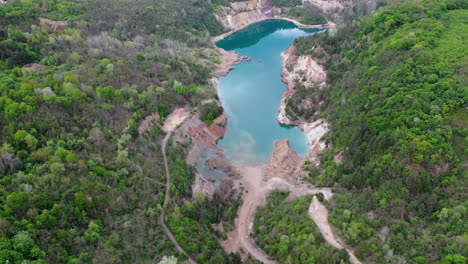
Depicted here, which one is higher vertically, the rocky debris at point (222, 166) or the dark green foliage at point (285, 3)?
the dark green foliage at point (285, 3)

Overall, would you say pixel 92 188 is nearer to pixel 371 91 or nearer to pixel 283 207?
pixel 283 207

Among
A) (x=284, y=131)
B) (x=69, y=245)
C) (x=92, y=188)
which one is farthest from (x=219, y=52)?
(x=69, y=245)

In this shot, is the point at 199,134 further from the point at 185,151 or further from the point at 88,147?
the point at 88,147

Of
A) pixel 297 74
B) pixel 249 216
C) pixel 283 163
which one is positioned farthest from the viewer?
pixel 297 74

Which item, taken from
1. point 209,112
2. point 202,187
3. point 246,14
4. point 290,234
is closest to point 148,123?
point 209,112

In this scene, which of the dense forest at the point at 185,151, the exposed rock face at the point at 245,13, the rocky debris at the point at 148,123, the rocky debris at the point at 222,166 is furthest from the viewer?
the exposed rock face at the point at 245,13

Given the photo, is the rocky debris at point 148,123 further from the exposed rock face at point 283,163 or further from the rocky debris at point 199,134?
the exposed rock face at point 283,163

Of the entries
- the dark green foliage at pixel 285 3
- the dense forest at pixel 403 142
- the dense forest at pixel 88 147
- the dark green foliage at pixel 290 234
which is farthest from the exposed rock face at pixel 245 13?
the dark green foliage at pixel 290 234

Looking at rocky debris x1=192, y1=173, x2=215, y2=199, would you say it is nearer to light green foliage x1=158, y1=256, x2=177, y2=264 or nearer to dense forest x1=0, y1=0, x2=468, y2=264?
dense forest x1=0, y1=0, x2=468, y2=264
